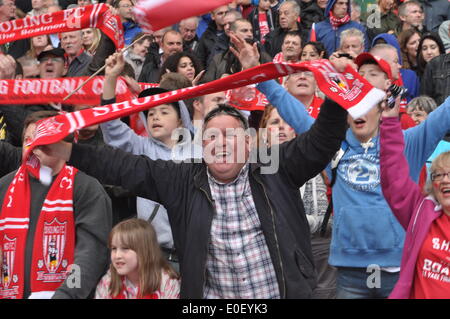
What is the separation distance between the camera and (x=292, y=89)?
23.8ft

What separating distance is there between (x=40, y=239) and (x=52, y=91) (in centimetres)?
205

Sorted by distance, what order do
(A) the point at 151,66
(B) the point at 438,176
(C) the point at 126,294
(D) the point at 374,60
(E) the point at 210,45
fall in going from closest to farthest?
(B) the point at 438,176
(C) the point at 126,294
(D) the point at 374,60
(A) the point at 151,66
(E) the point at 210,45

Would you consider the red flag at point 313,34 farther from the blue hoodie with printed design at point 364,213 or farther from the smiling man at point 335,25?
the blue hoodie with printed design at point 364,213

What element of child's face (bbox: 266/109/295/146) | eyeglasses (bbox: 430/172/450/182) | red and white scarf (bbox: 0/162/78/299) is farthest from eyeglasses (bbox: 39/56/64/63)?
eyeglasses (bbox: 430/172/450/182)

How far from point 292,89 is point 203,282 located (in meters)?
Answer: 3.11

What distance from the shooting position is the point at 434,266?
4.48m

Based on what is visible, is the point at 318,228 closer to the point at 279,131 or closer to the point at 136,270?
the point at 279,131

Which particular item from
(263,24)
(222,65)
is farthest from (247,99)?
(263,24)

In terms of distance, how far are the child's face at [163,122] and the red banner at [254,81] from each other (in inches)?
60.8

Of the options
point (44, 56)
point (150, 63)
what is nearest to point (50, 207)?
point (44, 56)

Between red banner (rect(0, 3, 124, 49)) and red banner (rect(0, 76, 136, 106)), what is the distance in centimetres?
59

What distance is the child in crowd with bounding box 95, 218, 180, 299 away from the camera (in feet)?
16.6

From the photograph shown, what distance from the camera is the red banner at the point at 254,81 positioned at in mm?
4219

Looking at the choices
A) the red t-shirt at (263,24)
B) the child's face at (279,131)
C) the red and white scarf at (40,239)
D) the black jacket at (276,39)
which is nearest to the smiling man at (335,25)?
the black jacket at (276,39)
